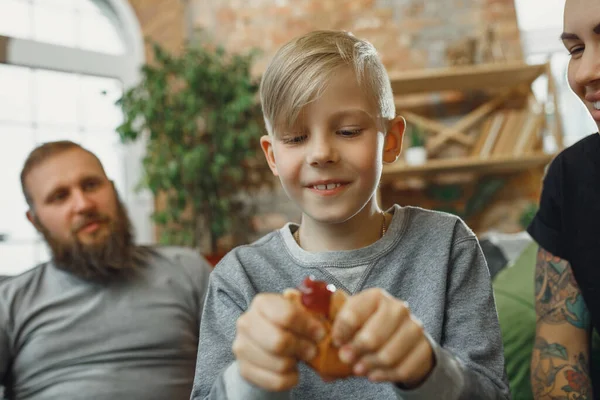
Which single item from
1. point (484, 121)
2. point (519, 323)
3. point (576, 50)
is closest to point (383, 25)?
point (484, 121)

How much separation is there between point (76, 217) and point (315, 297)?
4.37 feet

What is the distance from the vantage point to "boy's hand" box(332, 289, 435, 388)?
0.65 meters

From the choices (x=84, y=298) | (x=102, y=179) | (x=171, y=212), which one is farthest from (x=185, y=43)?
(x=84, y=298)

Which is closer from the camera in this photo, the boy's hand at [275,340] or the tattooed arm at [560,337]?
the boy's hand at [275,340]

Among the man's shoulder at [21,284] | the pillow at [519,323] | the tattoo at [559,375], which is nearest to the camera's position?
the tattoo at [559,375]

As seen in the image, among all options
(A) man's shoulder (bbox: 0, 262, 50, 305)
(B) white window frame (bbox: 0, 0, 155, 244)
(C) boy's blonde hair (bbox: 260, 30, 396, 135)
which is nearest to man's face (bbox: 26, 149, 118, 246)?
(A) man's shoulder (bbox: 0, 262, 50, 305)

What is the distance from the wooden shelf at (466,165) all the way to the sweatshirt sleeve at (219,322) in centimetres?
263

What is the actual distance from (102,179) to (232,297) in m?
1.02

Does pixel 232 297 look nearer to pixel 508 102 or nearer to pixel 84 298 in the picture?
pixel 84 298

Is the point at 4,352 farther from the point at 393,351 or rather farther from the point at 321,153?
the point at 393,351

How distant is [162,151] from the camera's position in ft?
11.3

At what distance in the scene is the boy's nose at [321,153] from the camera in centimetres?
93

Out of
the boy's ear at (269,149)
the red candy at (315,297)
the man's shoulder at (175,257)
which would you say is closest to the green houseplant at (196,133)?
the man's shoulder at (175,257)

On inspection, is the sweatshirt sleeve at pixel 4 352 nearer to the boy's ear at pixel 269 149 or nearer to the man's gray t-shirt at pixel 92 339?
the man's gray t-shirt at pixel 92 339
